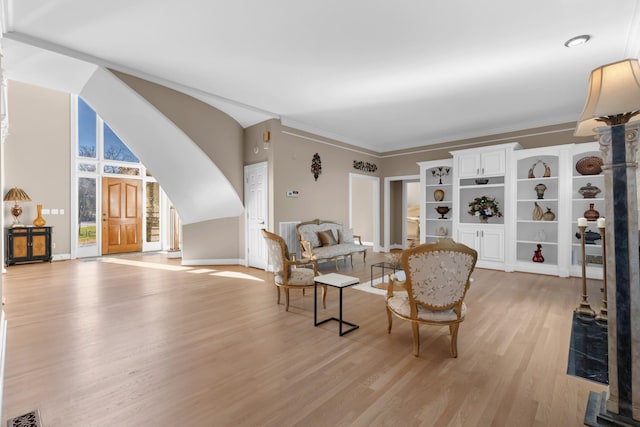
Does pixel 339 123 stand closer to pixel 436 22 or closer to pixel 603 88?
pixel 436 22

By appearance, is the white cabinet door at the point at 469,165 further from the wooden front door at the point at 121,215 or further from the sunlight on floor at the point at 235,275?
the wooden front door at the point at 121,215

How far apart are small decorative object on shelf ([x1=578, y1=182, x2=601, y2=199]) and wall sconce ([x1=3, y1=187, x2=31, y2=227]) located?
11.2 metres

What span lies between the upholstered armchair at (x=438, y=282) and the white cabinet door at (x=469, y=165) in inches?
175

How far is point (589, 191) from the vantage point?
542 centimetres

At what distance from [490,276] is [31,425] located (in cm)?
609

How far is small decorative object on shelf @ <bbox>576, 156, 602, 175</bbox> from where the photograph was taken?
541cm

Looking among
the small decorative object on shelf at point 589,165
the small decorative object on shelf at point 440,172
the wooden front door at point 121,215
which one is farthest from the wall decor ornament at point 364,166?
the wooden front door at point 121,215

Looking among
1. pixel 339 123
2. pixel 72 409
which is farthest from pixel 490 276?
pixel 72 409

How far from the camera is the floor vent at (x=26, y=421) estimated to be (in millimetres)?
1773

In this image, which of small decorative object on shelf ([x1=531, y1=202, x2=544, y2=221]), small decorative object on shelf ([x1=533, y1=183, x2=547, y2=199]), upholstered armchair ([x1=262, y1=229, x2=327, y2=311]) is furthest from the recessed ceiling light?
upholstered armchair ([x1=262, y1=229, x2=327, y2=311])

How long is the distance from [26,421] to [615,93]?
12.7 ft

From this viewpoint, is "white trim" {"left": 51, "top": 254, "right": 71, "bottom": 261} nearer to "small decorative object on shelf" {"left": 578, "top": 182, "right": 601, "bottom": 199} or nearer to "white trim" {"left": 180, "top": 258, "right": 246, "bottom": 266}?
"white trim" {"left": 180, "top": 258, "right": 246, "bottom": 266}

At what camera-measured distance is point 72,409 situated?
75.6 inches

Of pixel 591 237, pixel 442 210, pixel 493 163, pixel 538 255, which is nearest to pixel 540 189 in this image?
pixel 493 163
